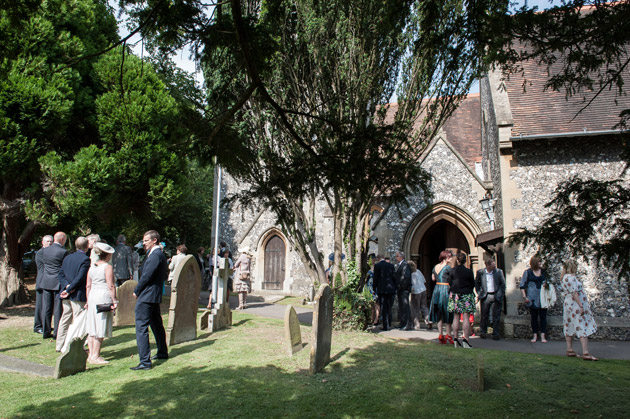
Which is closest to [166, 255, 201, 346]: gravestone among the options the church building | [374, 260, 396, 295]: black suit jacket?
the church building

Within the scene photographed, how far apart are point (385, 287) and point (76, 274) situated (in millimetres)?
6373

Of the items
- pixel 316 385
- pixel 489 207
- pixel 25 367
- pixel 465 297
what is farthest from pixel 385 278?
pixel 25 367

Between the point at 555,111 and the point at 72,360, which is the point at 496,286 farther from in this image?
the point at 72,360

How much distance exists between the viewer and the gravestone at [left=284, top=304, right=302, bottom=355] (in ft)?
22.3

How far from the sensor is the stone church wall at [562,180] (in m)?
9.92

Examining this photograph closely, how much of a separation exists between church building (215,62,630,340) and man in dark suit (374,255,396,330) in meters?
1.39

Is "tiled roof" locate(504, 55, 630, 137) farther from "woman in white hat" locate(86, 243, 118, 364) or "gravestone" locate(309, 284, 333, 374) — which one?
"woman in white hat" locate(86, 243, 118, 364)

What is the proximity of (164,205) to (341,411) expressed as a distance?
8249mm

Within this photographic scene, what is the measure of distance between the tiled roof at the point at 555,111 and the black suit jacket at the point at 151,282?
852 cm

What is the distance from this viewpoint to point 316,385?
5.46 meters

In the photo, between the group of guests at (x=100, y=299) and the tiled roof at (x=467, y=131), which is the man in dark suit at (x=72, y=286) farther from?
the tiled roof at (x=467, y=131)

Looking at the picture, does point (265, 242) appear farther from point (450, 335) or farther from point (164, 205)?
point (450, 335)

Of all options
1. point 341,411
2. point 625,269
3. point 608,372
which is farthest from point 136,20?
point 608,372

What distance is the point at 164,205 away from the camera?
11469mm
